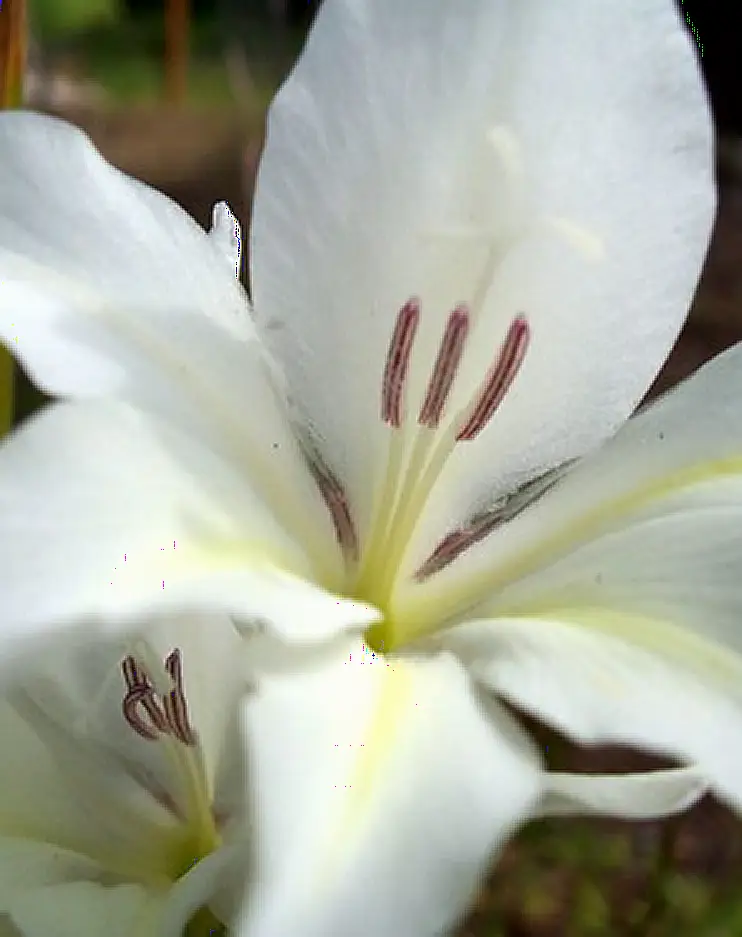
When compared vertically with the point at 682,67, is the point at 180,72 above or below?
below

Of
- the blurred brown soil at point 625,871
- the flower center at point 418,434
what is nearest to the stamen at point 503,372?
the flower center at point 418,434

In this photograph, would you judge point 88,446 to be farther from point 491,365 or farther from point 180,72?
point 180,72

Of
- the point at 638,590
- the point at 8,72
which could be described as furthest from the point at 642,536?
the point at 8,72

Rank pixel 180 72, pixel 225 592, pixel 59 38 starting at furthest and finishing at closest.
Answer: pixel 59 38, pixel 180 72, pixel 225 592

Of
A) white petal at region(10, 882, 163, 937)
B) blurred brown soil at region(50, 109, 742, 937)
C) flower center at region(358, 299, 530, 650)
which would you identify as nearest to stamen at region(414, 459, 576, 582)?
flower center at region(358, 299, 530, 650)

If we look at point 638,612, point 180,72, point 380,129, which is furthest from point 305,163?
point 180,72

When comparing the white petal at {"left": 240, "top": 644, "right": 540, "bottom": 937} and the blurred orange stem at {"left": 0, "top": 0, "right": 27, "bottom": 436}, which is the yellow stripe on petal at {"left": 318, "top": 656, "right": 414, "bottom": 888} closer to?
the white petal at {"left": 240, "top": 644, "right": 540, "bottom": 937}
